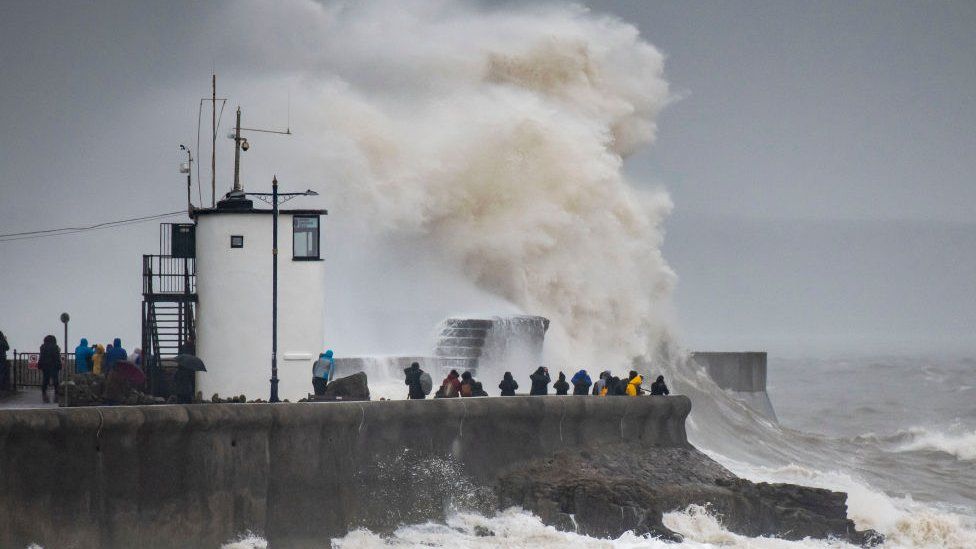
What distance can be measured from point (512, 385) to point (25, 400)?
6320mm

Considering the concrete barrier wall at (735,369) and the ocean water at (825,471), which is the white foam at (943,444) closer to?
the ocean water at (825,471)

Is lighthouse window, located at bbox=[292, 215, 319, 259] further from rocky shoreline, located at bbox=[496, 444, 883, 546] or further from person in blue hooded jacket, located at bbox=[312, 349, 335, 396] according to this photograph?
rocky shoreline, located at bbox=[496, 444, 883, 546]

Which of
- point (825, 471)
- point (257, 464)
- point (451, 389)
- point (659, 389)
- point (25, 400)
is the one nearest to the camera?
point (257, 464)

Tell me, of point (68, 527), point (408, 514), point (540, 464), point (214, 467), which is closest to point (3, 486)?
point (68, 527)

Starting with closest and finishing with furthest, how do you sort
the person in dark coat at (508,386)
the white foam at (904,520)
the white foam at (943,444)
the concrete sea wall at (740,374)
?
the person in dark coat at (508,386) < the white foam at (904,520) < the white foam at (943,444) < the concrete sea wall at (740,374)

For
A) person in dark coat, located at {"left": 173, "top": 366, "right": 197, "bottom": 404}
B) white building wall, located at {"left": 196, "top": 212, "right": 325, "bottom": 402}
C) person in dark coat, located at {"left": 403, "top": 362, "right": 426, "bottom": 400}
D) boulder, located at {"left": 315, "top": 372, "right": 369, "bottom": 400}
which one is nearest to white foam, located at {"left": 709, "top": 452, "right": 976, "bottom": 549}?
person in dark coat, located at {"left": 403, "top": 362, "right": 426, "bottom": 400}

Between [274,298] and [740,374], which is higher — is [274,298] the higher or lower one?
the higher one

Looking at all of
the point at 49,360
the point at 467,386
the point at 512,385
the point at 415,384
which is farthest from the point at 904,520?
the point at 49,360

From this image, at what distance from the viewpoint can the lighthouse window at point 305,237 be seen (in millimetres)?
21297

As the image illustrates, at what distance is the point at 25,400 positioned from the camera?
2052 centimetres

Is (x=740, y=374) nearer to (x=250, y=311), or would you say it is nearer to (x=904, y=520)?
(x=904, y=520)

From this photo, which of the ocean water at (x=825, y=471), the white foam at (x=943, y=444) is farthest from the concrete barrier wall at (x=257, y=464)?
the white foam at (x=943, y=444)

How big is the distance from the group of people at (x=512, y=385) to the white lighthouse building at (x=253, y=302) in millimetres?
1359

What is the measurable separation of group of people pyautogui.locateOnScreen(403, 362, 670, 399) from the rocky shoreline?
1180 millimetres
